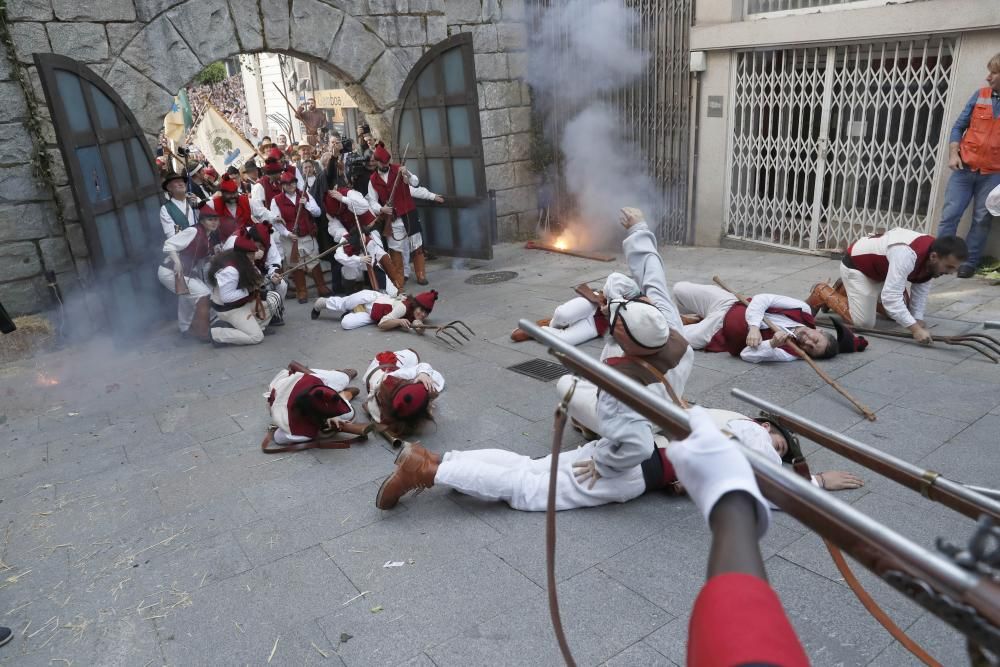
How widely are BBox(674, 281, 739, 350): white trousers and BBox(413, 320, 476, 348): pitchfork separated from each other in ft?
6.40

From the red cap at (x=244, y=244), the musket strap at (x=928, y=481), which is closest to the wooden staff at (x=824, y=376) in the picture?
the musket strap at (x=928, y=481)

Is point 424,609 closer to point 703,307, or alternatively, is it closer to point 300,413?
point 300,413

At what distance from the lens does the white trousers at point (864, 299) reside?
234 inches

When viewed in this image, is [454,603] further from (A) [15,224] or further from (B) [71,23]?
(B) [71,23]

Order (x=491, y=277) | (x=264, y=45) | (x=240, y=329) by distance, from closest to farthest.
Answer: (x=240, y=329) < (x=264, y=45) < (x=491, y=277)

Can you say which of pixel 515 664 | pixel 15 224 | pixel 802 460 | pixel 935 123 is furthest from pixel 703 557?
pixel 15 224

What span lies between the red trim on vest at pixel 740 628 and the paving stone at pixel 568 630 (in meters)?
1.59

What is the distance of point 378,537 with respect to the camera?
11.6 feet

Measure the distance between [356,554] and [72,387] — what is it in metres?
4.12

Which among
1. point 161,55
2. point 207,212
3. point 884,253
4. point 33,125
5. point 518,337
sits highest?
point 161,55

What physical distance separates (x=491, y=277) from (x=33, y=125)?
5094mm

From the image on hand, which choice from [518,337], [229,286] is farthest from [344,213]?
[518,337]

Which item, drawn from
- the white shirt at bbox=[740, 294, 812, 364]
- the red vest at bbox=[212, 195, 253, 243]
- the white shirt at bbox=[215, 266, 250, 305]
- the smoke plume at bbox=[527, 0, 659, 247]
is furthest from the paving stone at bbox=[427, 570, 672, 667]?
the smoke plume at bbox=[527, 0, 659, 247]

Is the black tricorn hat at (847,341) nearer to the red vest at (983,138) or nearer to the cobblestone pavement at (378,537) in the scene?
the cobblestone pavement at (378,537)
